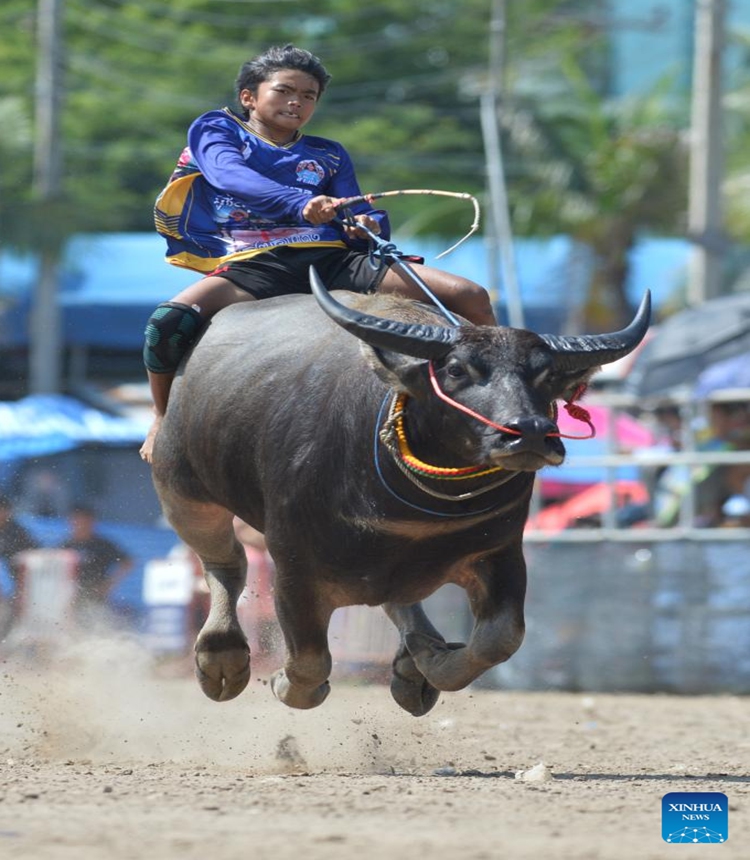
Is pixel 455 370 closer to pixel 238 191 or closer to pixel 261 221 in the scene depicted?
pixel 238 191

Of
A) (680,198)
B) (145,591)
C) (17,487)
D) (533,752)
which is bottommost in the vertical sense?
(533,752)

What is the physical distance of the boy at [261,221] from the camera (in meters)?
6.89

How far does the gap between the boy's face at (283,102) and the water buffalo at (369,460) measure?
29.8 inches

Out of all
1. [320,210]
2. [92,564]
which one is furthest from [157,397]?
[92,564]

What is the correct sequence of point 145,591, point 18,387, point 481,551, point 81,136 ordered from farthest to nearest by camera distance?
point 81,136 < point 18,387 < point 145,591 < point 481,551

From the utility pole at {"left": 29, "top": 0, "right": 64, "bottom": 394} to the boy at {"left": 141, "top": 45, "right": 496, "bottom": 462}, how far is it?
14.1 meters

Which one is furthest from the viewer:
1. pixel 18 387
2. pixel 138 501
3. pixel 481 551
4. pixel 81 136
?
pixel 81 136

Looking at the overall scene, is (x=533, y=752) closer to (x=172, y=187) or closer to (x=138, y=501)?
(x=172, y=187)

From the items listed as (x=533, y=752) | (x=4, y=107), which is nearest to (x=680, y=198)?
(x=4, y=107)

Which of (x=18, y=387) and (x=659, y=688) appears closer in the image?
(x=659, y=688)

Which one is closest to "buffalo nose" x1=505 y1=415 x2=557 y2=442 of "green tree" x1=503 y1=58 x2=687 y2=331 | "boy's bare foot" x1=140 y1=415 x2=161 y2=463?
"boy's bare foot" x1=140 y1=415 x2=161 y2=463

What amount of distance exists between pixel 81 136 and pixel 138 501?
20383 mm

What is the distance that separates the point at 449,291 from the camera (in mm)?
6801

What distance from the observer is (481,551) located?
634 centimetres
